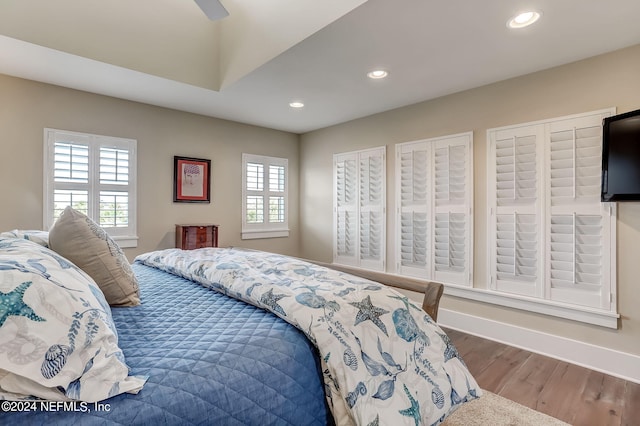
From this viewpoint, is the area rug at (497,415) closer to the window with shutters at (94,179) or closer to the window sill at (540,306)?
the window sill at (540,306)

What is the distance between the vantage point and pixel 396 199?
12.6 ft

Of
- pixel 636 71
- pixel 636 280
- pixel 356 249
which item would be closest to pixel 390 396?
pixel 636 280

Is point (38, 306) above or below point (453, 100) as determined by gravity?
below

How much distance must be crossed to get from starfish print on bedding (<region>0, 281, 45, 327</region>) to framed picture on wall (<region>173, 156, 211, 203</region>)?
11.0 feet

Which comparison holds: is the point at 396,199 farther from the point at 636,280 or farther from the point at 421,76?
the point at 636,280

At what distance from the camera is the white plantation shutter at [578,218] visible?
2.50 meters

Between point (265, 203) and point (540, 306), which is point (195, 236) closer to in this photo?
point (265, 203)

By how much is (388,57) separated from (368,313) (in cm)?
211

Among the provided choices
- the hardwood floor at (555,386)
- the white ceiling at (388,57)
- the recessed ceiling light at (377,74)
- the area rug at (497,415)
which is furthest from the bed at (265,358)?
the recessed ceiling light at (377,74)

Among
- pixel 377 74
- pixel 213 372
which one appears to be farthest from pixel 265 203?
pixel 213 372

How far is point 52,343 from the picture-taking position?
28.5 inches

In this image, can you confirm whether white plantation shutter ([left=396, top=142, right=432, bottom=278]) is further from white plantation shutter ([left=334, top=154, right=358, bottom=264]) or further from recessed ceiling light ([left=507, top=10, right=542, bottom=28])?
recessed ceiling light ([left=507, top=10, right=542, bottom=28])

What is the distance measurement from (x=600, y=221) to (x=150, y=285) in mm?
3195

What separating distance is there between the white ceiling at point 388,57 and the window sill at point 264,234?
1.72 meters
